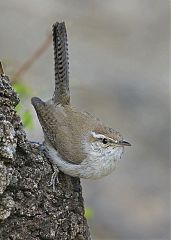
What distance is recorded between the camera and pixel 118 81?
523 inches

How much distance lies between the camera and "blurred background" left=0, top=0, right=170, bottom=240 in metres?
10.5

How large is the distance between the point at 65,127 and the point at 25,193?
986 millimetres

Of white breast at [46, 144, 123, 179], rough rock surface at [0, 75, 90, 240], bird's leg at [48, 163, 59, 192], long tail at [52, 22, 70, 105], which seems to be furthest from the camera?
long tail at [52, 22, 70, 105]

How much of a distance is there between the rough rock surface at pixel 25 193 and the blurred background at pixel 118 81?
5.30 meters

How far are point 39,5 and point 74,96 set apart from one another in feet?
9.63

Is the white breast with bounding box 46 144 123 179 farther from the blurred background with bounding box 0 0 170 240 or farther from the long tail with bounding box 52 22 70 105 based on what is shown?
the blurred background with bounding box 0 0 170 240

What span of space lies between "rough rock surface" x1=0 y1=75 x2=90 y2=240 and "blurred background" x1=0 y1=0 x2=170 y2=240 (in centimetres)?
530

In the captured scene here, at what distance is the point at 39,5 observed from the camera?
14594 millimetres

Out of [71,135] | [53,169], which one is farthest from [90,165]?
[53,169]

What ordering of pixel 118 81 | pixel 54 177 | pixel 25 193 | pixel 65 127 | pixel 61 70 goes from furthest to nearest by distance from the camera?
pixel 118 81, pixel 61 70, pixel 65 127, pixel 54 177, pixel 25 193

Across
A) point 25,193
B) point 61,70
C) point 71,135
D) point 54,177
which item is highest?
point 61,70

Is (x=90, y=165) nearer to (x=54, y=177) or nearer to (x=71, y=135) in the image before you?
(x=71, y=135)

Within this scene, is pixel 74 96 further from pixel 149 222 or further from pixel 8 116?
pixel 8 116

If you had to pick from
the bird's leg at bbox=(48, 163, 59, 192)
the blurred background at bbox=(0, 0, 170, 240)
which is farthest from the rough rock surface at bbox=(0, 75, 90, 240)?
the blurred background at bbox=(0, 0, 170, 240)
